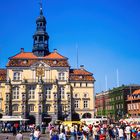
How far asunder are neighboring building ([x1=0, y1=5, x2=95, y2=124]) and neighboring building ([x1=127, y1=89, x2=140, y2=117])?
13.9 m

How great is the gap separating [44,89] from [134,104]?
25.7m

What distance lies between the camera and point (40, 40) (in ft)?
A: 261

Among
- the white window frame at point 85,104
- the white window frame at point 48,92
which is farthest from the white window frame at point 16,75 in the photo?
the white window frame at point 85,104

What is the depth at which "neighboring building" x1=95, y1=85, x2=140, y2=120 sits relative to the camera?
8975 cm

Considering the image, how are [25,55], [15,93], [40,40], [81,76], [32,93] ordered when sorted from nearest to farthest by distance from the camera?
[15,93] → [32,93] → [81,76] → [25,55] → [40,40]

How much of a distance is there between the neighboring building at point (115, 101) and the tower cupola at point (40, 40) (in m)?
25.7

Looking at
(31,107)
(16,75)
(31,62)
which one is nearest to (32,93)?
(31,107)

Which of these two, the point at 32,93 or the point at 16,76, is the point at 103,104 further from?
the point at 16,76

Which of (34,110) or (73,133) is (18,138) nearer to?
(73,133)

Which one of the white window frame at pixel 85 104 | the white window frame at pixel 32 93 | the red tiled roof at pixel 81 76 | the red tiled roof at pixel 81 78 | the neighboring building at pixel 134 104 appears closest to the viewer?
the white window frame at pixel 32 93

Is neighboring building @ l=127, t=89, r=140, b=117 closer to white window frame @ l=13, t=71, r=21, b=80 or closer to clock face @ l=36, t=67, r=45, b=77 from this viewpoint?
clock face @ l=36, t=67, r=45, b=77

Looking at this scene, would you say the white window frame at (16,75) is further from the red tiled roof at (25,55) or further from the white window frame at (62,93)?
the white window frame at (62,93)

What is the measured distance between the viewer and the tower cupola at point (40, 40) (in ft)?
257

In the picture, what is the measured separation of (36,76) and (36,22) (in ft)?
51.6
